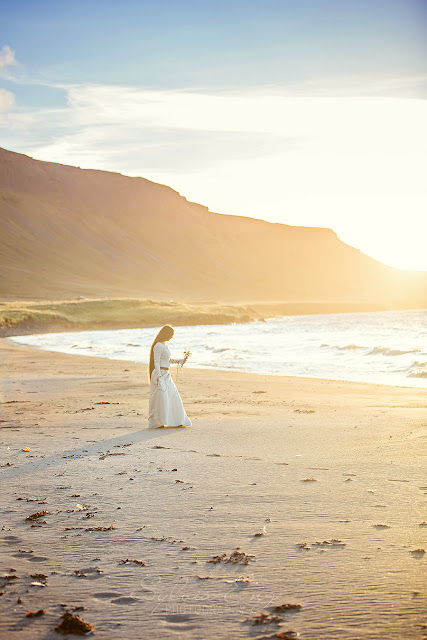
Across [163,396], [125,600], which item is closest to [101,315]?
[163,396]

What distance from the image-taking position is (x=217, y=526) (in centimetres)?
516

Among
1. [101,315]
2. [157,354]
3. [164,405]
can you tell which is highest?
[101,315]

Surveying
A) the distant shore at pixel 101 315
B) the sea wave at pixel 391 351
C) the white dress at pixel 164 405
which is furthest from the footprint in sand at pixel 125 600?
the distant shore at pixel 101 315

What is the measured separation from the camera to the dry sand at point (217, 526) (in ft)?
12.2

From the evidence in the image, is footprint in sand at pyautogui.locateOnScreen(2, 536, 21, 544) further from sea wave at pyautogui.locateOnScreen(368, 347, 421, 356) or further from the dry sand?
sea wave at pyautogui.locateOnScreen(368, 347, 421, 356)

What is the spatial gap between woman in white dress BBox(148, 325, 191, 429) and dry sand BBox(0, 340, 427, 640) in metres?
0.30

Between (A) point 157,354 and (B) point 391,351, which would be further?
(B) point 391,351

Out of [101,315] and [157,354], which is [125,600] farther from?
[101,315]

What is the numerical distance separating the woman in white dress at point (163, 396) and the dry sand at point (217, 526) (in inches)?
11.7

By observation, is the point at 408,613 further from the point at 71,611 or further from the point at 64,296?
the point at 64,296

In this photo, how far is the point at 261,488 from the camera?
20.5ft

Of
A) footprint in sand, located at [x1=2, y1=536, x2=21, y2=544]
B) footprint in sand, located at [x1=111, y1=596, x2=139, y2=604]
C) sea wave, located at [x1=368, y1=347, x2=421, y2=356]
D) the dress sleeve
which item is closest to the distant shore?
sea wave, located at [x1=368, y1=347, x2=421, y2=356]

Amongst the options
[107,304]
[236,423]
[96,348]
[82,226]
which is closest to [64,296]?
[107,304]

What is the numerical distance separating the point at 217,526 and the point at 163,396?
17.4 feet
